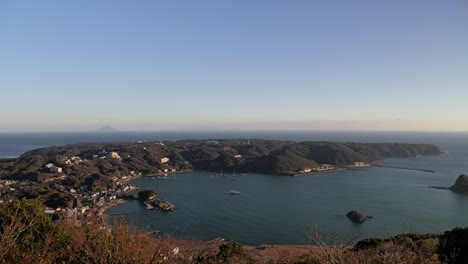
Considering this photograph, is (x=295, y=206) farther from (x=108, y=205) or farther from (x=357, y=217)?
(x=108, y=205)

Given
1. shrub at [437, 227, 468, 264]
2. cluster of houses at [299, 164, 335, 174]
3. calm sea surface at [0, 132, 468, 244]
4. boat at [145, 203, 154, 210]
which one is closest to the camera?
shrub at [437, 227, 468, 264]

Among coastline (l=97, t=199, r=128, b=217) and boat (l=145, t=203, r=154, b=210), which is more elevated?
boat (l=145, t=203, r=154, b=210)

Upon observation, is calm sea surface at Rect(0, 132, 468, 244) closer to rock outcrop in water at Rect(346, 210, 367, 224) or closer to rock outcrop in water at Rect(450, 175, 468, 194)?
rock outcrop in water at Rect(346, 210, 367, 224)

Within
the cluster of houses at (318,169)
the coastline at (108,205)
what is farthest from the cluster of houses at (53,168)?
the cluster of houses at (318,169)

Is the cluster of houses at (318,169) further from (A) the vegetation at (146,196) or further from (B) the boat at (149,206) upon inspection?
(B) the boat at (149,206)

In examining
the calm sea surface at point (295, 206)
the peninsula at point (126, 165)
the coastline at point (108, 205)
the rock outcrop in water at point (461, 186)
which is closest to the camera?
the calm sea surface at point (295, 206)

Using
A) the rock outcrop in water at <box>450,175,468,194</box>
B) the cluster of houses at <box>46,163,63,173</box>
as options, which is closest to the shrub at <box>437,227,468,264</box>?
the rock outcrop in water at <box>450,175,468,194</box>

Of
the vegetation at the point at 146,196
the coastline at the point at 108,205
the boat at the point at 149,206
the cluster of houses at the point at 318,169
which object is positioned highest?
the cluster of houses at the point at 318,169

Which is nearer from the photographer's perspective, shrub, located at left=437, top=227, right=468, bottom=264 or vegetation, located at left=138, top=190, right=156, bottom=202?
shrub, located at left=437, top=227, right=468, bottom=264

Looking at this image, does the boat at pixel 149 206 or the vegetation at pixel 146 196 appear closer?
the boat at pixel 149 206

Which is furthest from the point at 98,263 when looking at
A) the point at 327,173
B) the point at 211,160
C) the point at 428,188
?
the point at 211,160

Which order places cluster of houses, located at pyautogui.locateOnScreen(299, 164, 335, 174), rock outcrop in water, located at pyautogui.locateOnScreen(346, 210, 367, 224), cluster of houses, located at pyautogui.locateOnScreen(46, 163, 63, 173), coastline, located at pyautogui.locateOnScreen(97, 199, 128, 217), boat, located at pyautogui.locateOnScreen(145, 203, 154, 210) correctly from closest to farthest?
rock outcrop in water, located at pyautogui.locateOnScreen(346, 210, 367, 224) < coastline, located at pyautogui.locateOnScreen(97, 199, 128, 217) < boat, located at pyautogui.locateOnScreen(145, 203, 154, 210) < cluster of houses, located at pyautogui.locateOnScreen(46, 163, 63, 173) < cluster of houses, located at pyautogui.locateOnScreen(299, 164, 335, 174)

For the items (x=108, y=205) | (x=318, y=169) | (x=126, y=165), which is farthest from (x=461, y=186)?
(x=126, y=165)
